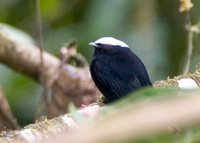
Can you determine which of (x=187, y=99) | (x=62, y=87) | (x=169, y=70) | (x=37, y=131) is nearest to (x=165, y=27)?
(x=169, y=70)

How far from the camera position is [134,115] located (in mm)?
591

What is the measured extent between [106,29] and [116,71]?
2221 millimetres

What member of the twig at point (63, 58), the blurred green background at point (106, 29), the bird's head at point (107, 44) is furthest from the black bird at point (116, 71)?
the blurred green background at point (106, 29)

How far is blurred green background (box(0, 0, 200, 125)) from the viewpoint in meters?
5.34

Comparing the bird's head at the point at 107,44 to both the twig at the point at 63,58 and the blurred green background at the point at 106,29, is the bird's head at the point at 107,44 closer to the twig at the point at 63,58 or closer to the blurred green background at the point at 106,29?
the twig at the point at 63,58

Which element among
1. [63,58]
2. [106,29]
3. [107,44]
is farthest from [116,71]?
[106,29]

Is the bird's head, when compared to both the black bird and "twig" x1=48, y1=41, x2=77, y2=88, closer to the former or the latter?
the black bird

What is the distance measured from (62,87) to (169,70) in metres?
1.45

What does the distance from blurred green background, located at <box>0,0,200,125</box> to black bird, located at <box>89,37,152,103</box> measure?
5.68ft

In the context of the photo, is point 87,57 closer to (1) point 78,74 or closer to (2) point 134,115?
(1) point 78,74

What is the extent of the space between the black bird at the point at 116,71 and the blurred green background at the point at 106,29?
1732 mm

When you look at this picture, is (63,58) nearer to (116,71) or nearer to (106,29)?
(116,71)

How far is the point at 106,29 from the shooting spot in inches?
220

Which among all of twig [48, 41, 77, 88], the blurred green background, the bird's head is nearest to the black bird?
the bird's head
